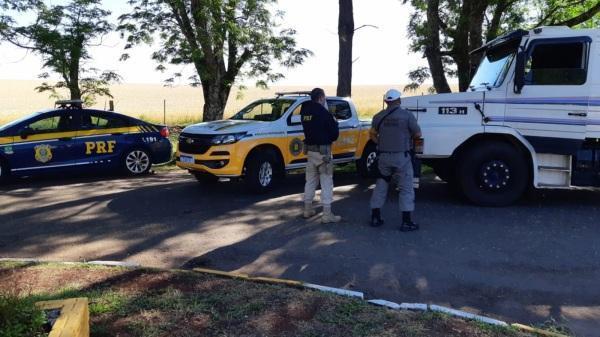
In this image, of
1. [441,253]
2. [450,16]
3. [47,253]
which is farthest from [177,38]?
[441,253]

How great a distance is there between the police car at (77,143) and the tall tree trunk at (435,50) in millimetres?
7917

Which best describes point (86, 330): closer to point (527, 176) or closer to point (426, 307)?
point (426, 307)

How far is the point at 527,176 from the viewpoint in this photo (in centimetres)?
854

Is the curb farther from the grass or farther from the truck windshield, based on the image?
the truck windshield

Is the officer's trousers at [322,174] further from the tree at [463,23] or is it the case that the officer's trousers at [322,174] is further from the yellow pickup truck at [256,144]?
the tree at [463,23]

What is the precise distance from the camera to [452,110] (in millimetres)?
8625

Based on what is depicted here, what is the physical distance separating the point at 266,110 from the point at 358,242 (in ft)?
15.2

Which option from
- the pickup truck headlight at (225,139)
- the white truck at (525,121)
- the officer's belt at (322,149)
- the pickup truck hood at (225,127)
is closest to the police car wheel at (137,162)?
the pickup truck hood at (225,127)

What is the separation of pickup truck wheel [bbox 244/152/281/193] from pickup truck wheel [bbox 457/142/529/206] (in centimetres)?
325

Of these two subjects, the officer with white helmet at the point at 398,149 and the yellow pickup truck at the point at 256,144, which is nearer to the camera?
the officer with white helmet at the point at 398,149

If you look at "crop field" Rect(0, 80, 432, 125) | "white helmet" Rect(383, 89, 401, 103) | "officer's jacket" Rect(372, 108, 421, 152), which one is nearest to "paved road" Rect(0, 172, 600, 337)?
"officer's jacket" Rect(372, 108, 421, 152)

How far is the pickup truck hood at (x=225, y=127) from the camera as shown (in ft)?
31.3

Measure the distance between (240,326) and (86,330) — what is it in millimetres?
1054

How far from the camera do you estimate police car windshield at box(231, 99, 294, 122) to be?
10355mm
